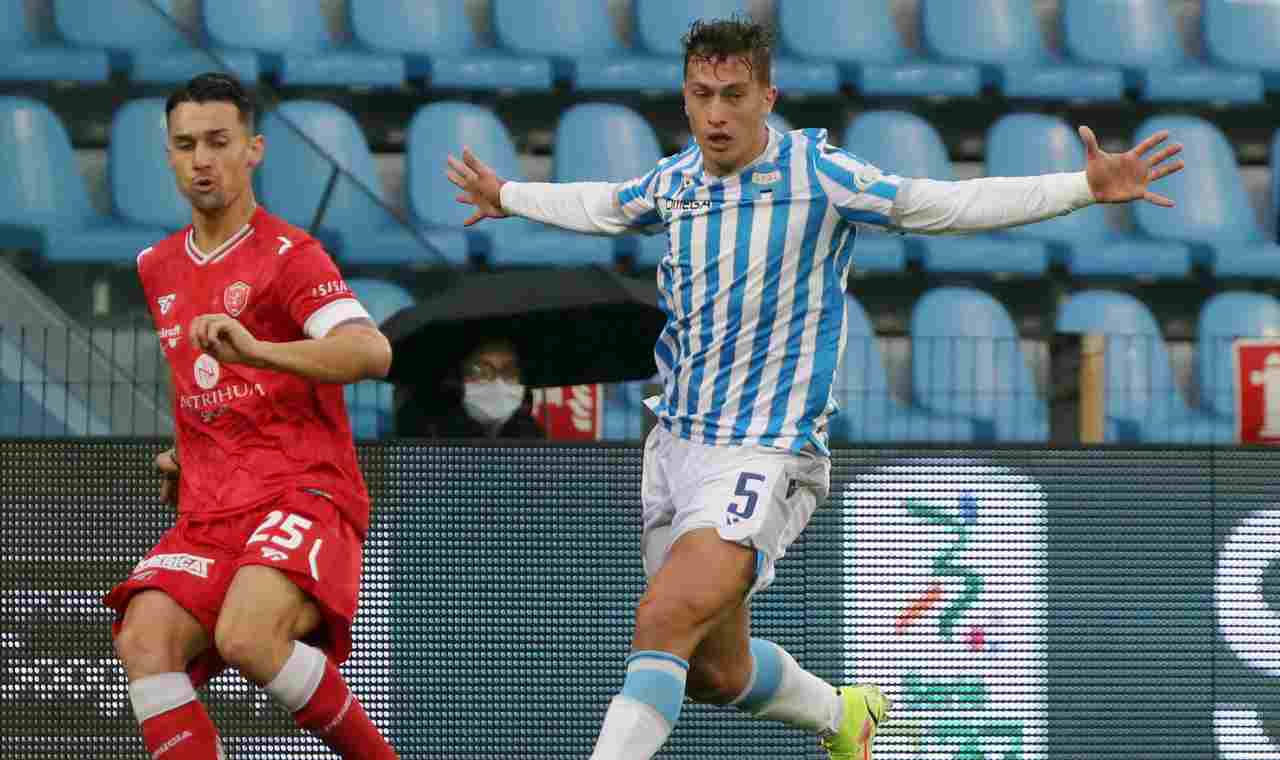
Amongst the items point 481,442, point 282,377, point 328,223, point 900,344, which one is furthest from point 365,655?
point 900,344

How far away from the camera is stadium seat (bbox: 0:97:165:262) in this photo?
695 centimetres

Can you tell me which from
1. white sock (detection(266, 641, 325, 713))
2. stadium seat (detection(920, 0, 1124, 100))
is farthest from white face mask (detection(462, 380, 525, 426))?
stadium seat (detection(920, 0, 1124, 100))

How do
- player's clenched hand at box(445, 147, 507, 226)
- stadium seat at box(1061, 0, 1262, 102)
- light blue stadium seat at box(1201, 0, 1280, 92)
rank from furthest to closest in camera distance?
light blue stadium seat at box(1201, 0, 1280, 92) < stadium seat at box(1061, 0, 1262, 102) < player's clenched hand at box(445, 147, 507, 226)

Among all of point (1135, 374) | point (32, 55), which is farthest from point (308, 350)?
point (1135, 374)

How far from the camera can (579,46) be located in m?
10.8

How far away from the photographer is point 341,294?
171 inches

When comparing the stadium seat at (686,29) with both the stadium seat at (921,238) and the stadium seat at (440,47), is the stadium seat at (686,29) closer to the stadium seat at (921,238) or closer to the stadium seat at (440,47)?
the stadium seat at (921,238)

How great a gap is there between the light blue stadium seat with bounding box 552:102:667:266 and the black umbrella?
3.19 meters

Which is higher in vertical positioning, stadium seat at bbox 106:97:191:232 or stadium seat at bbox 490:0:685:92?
stadium seat at bbox 490:0:685:92

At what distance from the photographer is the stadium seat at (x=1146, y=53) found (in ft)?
36.5

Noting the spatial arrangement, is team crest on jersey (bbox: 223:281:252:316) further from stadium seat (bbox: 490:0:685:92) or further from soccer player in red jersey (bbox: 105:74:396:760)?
stadium seat (bbox: 490:0:685:92)

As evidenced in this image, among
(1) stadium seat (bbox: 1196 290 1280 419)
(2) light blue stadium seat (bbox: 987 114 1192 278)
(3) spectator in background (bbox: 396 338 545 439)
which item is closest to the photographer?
(3) spectator in background (bbox: 396 338 545 439)

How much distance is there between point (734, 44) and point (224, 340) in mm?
1419

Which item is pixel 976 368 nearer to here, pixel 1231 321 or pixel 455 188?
pixel 1231 321
